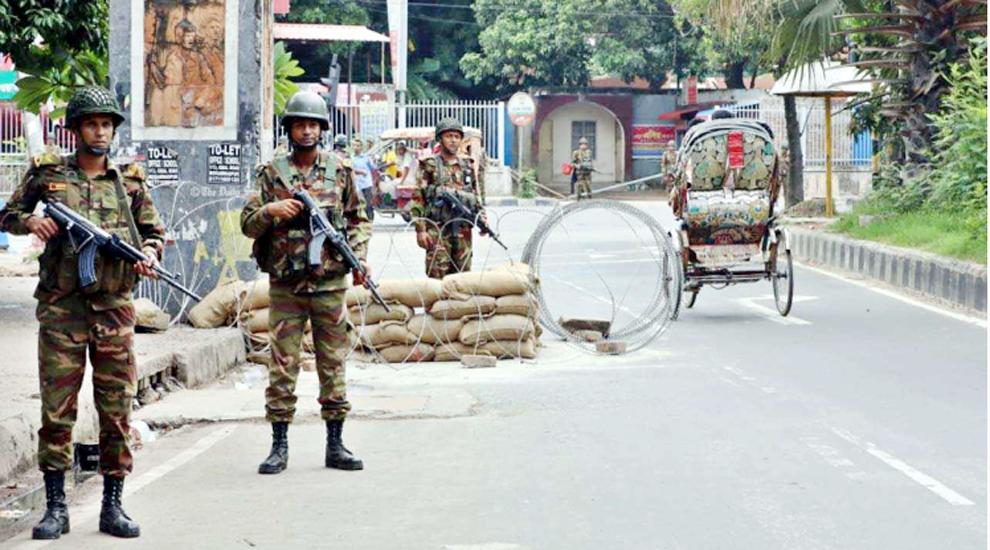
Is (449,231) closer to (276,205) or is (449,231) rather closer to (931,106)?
(276,205)

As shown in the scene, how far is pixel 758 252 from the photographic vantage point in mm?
14820

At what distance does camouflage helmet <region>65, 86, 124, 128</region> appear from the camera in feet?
20.6

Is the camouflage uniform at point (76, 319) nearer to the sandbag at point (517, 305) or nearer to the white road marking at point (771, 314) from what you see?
the sandbag at point (517, 305)

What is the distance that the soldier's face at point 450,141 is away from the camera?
13.0 meters

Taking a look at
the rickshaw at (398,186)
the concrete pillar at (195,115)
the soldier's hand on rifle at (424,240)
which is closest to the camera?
the concrete pillar at (195,115)

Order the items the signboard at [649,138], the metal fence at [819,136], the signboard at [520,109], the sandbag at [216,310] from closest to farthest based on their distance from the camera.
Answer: the sandbag at [216,310], the signboard at [520,109], the metal fence at [819,136], the signboard at [649,138]

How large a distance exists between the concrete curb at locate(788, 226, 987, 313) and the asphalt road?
2.89 m

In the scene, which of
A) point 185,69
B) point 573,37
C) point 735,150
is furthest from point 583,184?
point 185,69

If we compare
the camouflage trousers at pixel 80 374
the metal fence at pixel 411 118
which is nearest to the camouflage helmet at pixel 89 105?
the camouflage trousers at pixel 80 374

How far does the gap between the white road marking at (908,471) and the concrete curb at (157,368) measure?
4118mm

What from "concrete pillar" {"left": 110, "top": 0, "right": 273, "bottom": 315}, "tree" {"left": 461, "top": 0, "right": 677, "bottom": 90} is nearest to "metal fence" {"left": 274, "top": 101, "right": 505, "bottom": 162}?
"tree" {"left": 461, "top": 0, "right": 677, "bottom": 90}

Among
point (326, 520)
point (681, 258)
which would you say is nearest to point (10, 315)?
point (681, 258)

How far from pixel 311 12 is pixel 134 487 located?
41260mm

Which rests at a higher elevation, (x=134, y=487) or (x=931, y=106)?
(x=931, y=106)
